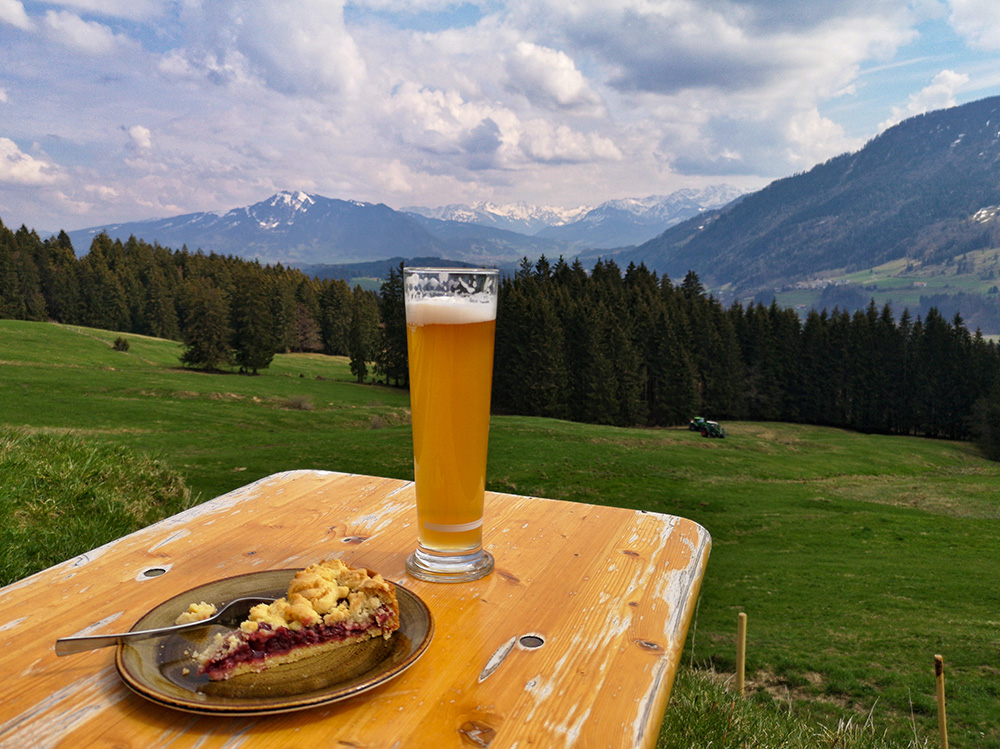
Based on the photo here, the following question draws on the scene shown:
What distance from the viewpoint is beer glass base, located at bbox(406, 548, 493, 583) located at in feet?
5.25

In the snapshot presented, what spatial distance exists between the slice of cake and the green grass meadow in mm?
2181

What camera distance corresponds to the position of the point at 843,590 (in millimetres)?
13414

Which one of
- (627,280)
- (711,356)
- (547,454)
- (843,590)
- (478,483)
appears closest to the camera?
(478,483)

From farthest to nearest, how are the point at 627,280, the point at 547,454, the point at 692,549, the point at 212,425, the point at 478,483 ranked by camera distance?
1. the point at 627,280
2. the point at 212,425
3. the point at 547,454
4. the point at 692,549
5. the point at 478,483

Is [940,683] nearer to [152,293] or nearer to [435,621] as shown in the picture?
[435,621]

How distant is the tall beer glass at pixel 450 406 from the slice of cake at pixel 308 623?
318 millimetres

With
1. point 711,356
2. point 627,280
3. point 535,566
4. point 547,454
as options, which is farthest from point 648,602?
point 627,280

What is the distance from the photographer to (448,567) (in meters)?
1.62

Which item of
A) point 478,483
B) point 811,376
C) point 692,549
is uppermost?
point 478,483

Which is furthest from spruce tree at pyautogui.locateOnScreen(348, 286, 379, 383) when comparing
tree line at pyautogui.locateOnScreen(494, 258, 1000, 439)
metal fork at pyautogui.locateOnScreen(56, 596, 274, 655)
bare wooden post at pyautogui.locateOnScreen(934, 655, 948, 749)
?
metal fork at pyautogui.locateOnScreen(56, 596, 274, 655)

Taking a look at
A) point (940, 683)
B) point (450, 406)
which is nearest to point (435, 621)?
point (450, 406)

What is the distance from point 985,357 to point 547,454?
55.3m

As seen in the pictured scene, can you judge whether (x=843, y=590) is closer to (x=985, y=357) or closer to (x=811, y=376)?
(x=811, y=376)

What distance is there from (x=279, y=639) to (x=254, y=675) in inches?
3.1
